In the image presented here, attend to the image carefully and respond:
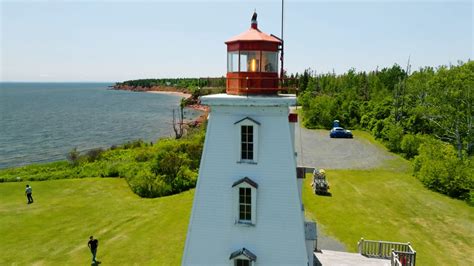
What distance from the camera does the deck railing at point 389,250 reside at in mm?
15695

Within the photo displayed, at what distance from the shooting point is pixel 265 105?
1003 centimetres

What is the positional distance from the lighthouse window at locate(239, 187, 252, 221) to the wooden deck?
7.02m

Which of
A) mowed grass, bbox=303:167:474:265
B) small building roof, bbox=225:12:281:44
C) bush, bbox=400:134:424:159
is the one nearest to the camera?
small building roof, bbox=225:12:281:44

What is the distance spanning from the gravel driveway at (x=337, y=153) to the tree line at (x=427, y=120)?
10.1 ft

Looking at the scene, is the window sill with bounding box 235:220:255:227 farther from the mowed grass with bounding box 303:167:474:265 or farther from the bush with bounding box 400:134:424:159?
the bush with bounding box 400:134:424:159

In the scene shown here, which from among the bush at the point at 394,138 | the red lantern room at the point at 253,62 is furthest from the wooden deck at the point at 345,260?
the bush at the point at 394,138

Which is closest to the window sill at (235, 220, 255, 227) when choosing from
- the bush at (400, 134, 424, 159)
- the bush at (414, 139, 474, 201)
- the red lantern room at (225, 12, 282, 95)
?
the red lantern room at (225, 12, 282, 95)

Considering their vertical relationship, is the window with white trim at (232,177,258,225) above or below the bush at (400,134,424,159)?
above

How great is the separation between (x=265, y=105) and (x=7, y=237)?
1883cm

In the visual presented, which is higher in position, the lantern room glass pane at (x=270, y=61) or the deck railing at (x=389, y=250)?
the lantern room glass pane at (x=270, y=61)

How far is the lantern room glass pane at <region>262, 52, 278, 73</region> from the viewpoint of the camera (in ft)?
33.9

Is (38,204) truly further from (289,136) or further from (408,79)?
(408,79)

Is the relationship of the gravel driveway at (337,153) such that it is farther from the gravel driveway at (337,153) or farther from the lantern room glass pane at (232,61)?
the lantern room glass pane at (232,61)

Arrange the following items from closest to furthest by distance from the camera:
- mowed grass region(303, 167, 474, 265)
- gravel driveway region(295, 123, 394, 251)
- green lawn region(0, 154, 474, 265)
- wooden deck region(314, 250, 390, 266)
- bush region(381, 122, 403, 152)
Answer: wooden deck region(314, 250, 390, 266) < green lawn region(0, 154, 474, 265) < mowed grass region(303, 167, 474, 265) < gravel driveway region(295, 123, 394, 251) < bush region(381, 122, 403, 152)
